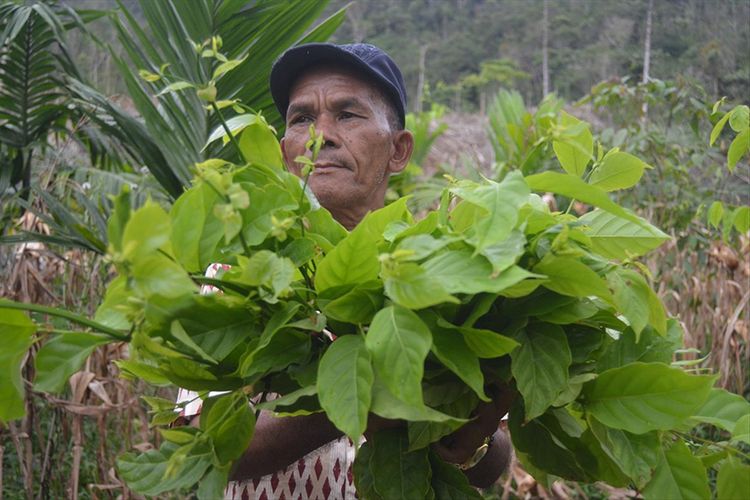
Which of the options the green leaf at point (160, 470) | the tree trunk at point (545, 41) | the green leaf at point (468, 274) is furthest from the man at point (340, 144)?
Result: the tree trunk at point (545, 41)

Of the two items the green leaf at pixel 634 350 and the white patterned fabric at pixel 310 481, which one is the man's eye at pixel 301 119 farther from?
the green leaf at pixel 634 350

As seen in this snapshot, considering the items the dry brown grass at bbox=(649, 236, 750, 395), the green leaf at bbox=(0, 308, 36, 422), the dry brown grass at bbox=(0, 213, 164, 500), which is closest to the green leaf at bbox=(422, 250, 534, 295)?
the green leaf at bbox=(0, 308, 36, 422)

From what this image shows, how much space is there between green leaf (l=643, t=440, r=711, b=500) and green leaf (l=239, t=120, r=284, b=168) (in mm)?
457

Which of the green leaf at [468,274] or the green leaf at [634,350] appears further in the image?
the green leaf at [634,350]

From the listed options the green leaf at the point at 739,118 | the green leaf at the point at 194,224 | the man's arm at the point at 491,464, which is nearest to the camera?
the green leaf at the point at 194,224

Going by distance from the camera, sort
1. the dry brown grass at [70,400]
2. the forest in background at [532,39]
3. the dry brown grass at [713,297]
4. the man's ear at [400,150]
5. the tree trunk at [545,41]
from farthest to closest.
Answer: the tree trunk at [545,41], the forest in background at [532,39], the dry brown grass at [713,297], the dry brown grass at [70,400], the man's ear at [400,150]

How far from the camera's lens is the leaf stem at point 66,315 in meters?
0.54

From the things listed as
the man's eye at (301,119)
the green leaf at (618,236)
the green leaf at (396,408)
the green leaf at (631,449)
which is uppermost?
the green leaf at (618,236)

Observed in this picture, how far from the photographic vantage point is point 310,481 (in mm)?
1145

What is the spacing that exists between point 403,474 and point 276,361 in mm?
176

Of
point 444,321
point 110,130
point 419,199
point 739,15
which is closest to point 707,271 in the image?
point 419,199

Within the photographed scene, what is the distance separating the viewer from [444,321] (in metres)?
0.60

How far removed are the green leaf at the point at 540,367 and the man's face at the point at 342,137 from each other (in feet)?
2.04

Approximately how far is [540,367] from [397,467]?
7.1 inches
